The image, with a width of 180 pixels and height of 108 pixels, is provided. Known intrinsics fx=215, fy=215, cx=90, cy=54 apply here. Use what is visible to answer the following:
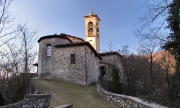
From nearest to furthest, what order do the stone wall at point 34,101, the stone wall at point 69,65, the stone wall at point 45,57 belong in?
the stone wall at point 34,101 < the stone wall at point 69,65 < the stone wall at point 45,57

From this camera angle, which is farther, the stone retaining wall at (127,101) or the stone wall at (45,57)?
the stone wall at (45,57)

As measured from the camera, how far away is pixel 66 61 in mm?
26062

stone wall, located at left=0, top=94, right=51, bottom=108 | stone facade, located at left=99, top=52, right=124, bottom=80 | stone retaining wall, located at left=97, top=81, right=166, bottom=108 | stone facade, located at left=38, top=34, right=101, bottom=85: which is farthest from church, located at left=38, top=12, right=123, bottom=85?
stone wall, located at left=0, top=94, right=51, bottom=108

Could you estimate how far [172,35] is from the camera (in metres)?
11.5

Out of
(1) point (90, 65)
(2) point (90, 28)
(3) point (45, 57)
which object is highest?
(2) point (90, 28)

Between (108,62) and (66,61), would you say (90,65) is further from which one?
(108,62)

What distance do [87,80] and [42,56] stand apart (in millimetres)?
6869

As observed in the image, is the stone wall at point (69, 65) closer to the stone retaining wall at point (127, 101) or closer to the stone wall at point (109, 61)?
the stone retaining wall at point (127, 101)

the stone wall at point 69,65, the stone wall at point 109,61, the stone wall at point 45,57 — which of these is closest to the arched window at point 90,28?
the stone wall at point 109,61

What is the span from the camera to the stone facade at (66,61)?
25.2 meters

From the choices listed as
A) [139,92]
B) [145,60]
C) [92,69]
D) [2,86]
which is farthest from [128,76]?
[2,86]

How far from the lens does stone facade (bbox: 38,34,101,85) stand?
82.6 ft

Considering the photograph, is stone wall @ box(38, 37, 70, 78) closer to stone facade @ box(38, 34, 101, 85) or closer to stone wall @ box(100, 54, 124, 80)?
stone facade @ box(38, 34, 101, 85)

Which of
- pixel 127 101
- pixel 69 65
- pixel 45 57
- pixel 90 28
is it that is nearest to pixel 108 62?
pixel 90 28
